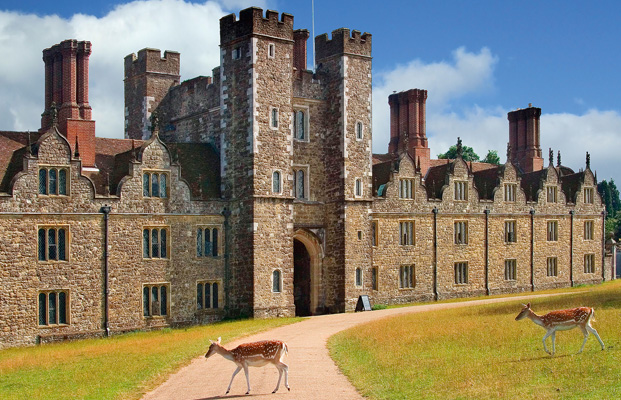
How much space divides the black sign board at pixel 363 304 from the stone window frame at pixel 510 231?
561 inches

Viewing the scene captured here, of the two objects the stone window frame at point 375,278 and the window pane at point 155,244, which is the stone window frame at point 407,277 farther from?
the window pane at point 155,244

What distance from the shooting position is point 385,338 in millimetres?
26172

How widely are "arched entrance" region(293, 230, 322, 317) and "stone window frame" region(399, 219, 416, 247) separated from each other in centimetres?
625

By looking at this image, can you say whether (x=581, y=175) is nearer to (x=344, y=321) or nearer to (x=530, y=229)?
(x=530, y=229)

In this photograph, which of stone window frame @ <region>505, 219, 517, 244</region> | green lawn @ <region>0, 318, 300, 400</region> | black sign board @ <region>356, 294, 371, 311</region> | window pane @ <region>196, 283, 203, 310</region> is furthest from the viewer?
stone window frame @ <region>505, 219, 517, 244</region>

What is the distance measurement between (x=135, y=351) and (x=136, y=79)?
2241cm

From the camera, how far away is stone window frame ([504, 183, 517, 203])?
51.6m

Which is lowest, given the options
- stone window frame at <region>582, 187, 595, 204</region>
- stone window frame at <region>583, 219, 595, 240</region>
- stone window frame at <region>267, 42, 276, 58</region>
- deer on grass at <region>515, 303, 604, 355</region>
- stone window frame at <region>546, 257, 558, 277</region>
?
stone window frame at <region>546, 257, 558, 277</region>

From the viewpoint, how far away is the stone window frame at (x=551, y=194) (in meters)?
54.6

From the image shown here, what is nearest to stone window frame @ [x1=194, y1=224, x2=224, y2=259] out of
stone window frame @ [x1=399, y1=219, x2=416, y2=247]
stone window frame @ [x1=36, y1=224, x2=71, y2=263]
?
stone window frame @ [x1=36, y1=224, x2=71, y2=263]

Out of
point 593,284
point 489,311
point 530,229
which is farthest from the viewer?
point 593,284

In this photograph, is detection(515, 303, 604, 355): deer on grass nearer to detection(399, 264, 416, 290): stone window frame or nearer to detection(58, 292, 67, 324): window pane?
detection(58, 292, 67, 324): window pane

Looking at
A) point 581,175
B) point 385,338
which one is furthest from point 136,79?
point 581,175

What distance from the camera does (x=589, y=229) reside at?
58031 mm
